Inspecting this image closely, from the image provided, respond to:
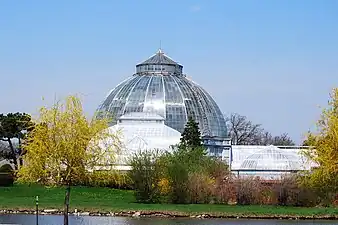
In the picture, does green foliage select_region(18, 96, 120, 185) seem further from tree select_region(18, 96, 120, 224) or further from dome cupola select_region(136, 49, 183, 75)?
dome cupola select_region(136, 49, 183, 75)

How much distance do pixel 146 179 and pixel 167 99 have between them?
202 ft

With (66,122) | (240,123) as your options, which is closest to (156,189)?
(66,122)

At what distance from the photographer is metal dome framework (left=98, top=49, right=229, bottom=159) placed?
400 ft

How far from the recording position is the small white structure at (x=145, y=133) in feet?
316

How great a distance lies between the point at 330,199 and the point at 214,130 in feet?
210

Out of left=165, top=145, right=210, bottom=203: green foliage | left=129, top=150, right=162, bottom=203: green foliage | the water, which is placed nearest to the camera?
the water

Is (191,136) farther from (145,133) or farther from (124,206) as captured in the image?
(124,206)

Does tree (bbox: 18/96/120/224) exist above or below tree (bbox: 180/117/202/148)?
below

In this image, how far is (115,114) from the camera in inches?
Answer: 4796

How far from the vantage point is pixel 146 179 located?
2466 inches

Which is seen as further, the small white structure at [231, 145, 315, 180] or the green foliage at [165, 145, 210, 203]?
the small white structure at [231, 145, 315, 180]

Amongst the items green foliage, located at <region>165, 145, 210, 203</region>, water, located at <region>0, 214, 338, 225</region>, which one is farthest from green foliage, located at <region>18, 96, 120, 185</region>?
green foliage, located at <region>165, 145, 210, 203</region>

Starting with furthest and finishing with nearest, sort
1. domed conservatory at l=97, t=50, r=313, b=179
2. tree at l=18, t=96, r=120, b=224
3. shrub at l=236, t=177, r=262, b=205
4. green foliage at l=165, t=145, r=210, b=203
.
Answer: domed conservatory at l=97, t=50, r=313, b=179 < shrub at l=236, t=177, r=262, b=205 < green foliage at l=165, t=145, r=210, b=203 < tree at l=18, t=96, r=120, b=224

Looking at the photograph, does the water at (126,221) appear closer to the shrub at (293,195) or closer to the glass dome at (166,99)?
the shrub at (293,195)
